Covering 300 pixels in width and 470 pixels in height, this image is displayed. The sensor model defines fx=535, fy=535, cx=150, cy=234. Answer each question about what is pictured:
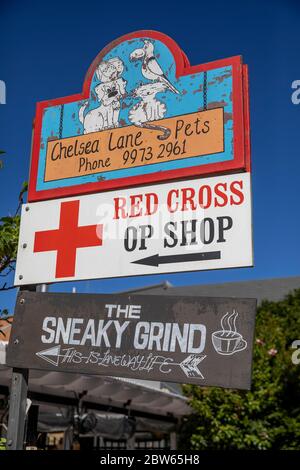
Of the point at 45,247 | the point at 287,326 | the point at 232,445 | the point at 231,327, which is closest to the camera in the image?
the point at 231,327

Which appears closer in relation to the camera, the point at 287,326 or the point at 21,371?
the point at 21,371

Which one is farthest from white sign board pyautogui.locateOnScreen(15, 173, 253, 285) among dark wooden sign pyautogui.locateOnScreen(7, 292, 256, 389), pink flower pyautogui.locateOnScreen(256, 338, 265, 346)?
pink flower pyautogui.locateOnScreen(256, 338, 265, 346)

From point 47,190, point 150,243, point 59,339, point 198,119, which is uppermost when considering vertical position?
point 198,119

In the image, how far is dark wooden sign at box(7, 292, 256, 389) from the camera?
5.18 ft

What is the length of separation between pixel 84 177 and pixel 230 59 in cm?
68

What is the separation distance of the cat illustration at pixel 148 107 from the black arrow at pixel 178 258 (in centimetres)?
45

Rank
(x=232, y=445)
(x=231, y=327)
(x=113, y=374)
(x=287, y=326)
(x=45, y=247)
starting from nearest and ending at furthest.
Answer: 1. (x=231, y=327)
2. (x=113, y=374)
3. (x=45, y=247)
4. (x=232, y=445)
5. (x=287, y=326)

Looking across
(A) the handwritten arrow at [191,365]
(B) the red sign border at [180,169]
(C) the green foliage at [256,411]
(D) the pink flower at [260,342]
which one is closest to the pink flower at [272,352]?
(C) the green foliage at [256,411]

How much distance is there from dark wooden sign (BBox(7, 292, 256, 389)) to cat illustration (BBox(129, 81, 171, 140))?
2.14 ft

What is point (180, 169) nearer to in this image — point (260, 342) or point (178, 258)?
point (178, 258)

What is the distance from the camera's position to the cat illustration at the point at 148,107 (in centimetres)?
196
